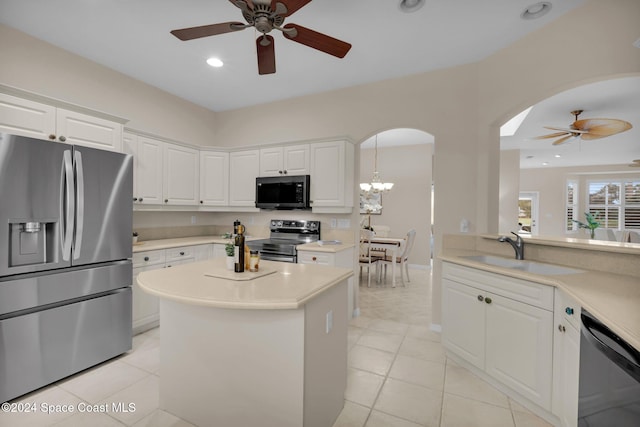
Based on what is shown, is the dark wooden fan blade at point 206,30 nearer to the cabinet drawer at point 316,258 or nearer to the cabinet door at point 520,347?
the cabinet drawer at point 316,258

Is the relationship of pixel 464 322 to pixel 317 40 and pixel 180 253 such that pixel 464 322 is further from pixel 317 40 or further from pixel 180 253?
pixel 180 253

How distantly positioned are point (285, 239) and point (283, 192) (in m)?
0.68

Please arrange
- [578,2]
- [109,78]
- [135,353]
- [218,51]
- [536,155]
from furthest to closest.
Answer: [536,155] → [109,78] → [218,51] → [135,353] → [578,2]

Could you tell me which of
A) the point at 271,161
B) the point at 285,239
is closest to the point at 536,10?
the point at 271,161

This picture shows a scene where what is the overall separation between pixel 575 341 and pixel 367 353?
159 centimetres

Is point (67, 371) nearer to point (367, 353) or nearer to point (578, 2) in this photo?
point (367, 353)

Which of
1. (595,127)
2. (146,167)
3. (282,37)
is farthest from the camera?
(595,127)

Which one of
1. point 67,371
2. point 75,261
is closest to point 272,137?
point 75,261

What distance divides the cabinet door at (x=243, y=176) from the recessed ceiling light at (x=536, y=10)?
3084mm

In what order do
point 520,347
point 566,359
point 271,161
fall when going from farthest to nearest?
point 271,161
point 520,347
point 566,359

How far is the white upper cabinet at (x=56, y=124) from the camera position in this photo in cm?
204

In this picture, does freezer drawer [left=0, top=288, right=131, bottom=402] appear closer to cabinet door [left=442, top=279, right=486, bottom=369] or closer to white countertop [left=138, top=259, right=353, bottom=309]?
white countertop [left=138, top=259, right=353, bottom=309]

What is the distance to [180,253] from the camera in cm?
331

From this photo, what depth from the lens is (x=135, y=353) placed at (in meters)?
2.58
